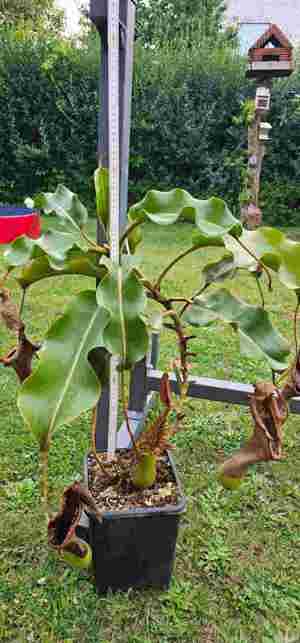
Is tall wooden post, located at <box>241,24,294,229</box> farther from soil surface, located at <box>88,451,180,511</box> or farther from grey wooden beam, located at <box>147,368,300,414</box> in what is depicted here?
soil surface, located at <box>88,451,180,511</box>

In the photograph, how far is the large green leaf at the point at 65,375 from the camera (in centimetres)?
81

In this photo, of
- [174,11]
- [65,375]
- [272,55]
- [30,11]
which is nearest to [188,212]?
[65,375]

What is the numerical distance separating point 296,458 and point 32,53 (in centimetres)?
670

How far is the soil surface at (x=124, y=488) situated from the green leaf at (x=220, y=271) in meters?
0.52

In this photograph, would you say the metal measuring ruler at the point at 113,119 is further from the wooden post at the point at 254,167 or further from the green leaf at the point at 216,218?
the wooden post at the point at 254,167

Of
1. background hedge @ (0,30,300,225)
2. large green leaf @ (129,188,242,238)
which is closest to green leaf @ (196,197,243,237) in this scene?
large green leaf @ (129,188,242,238)

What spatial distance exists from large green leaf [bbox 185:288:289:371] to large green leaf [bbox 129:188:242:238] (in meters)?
0.18

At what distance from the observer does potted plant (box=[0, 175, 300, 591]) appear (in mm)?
872

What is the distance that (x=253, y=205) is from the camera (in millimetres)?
5172

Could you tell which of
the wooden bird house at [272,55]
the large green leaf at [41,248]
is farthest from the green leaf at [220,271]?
the wooden bird house at [272,55]

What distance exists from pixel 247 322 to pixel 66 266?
1.41 ft

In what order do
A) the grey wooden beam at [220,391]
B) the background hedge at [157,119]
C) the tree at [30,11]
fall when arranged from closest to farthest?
the grey wooden beam at [220,391] → the background hedge at [157,119] → the tree at [30,11]

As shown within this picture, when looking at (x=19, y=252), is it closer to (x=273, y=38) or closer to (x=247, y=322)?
(x=247, y=322)

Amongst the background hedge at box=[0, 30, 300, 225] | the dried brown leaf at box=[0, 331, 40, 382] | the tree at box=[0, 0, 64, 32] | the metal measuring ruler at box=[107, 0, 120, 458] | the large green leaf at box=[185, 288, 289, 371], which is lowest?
the dried brown leaf at box=[0, 331, 40, 382]
